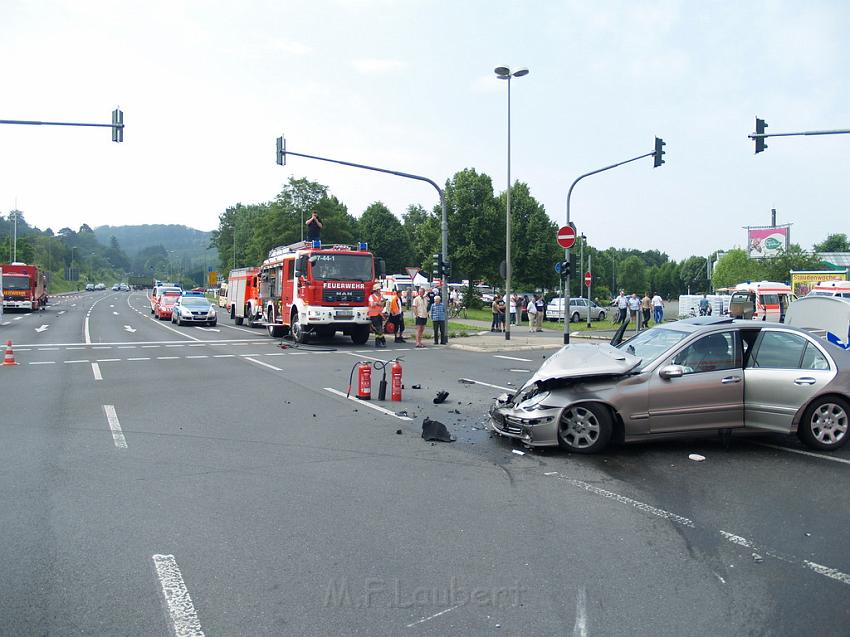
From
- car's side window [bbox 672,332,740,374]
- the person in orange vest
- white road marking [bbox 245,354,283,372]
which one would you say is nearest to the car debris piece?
car's side window [bbox 672,332,740,374]

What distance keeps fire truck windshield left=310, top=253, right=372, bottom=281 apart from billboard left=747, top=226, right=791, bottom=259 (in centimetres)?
7886

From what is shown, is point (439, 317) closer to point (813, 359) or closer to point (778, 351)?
point (778, 351)

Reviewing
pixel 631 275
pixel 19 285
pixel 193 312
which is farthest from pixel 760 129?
pixel 631 275

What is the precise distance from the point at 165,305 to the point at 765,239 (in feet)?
260

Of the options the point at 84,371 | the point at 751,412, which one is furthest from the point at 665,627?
the point at 84,371

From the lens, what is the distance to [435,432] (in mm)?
8352

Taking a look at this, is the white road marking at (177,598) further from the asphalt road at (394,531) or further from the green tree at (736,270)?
the green tree at (736,270)

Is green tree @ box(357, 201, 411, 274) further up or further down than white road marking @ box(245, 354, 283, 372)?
further up

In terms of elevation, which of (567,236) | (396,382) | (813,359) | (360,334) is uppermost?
(567,236)

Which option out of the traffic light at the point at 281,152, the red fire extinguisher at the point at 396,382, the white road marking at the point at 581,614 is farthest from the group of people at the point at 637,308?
the white road marking at the point at 581,614

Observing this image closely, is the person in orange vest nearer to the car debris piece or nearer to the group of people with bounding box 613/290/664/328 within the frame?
the group of people with bounding box 613/290/664/328

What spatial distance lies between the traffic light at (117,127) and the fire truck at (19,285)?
27.0 m

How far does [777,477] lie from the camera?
6668 mm

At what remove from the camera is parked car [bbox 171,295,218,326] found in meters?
33.3
